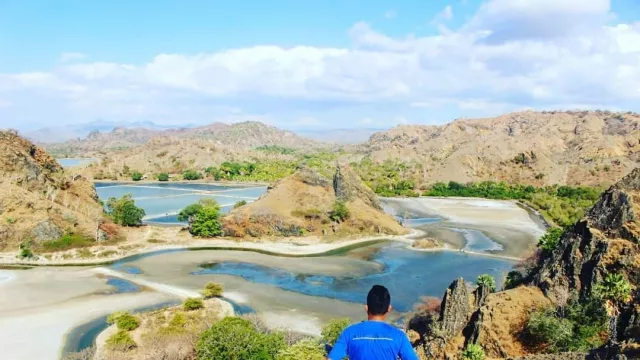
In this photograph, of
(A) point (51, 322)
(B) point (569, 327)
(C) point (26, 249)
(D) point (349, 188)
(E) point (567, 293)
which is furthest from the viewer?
(D) point (349, 188)

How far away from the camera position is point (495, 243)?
80500 mm

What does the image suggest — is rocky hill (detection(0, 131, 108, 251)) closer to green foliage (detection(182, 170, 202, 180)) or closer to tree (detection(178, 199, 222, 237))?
tree (detection(178, 199, 222, 237))

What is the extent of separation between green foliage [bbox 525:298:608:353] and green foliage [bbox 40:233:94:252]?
212ft

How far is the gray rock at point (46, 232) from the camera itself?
7000cm

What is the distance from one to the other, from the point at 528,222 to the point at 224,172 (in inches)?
4897

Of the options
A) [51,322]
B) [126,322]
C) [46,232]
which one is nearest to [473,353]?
[126,322]

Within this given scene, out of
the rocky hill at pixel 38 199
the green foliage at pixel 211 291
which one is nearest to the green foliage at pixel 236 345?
the green foliage at pixel 211 291

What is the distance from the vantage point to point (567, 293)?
3069 cm

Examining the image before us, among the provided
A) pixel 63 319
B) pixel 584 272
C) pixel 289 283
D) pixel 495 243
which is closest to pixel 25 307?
pixel 63 319

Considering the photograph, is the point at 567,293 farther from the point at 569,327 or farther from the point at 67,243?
the point at 67,243

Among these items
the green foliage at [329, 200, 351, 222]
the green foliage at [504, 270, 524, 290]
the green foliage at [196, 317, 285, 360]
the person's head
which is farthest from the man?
the green foliage at [329, 200, 351, 222]

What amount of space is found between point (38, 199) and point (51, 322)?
131ft

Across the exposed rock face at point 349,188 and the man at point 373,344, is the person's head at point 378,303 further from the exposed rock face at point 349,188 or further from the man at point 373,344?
the exposed rock face at point 349,188

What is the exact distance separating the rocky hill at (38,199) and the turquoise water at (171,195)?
15.5m
